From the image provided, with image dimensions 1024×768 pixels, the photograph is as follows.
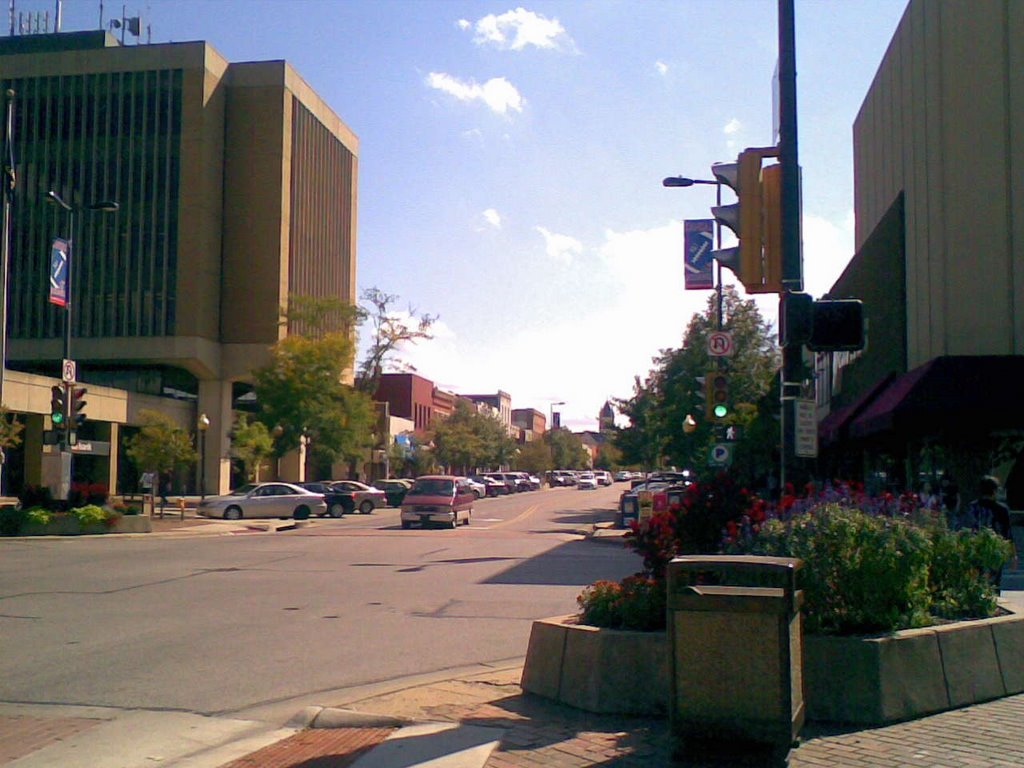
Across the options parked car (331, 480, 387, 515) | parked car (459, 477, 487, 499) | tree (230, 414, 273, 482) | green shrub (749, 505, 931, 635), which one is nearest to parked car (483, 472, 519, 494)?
parked car (459, 477, 487, 499)

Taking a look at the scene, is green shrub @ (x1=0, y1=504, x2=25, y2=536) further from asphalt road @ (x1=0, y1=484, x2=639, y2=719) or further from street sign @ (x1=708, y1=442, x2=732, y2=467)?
street sign @ (x1=708, y1=442, x2=732, y2=467)

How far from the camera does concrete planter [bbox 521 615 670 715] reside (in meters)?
7.59

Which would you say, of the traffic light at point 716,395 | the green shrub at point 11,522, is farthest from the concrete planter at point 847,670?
the green shrub at point 11,522

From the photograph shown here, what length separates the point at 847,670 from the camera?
7320mm

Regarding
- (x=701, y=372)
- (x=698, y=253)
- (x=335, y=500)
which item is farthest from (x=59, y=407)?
(x=701, y=372)

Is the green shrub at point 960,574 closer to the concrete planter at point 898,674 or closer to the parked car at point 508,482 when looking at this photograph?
the concrete planter at point 898,674

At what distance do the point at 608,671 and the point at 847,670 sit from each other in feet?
5.48

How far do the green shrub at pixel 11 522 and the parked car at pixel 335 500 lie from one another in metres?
14.8

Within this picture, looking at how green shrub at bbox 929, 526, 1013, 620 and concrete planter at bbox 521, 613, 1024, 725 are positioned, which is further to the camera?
green shrub at bbox 929, 526, 1013, 620

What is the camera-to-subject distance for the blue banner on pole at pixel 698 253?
2556cm

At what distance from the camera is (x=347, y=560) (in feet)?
71.0

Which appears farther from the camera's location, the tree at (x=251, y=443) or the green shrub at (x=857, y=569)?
the tree at (x=251, y=443)

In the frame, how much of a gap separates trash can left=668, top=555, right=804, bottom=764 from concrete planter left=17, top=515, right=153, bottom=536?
25.6 meters

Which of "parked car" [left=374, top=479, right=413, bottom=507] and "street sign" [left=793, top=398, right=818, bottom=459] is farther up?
Answer: "street sign" [left=793, top=398, right=818, bottom=459]
